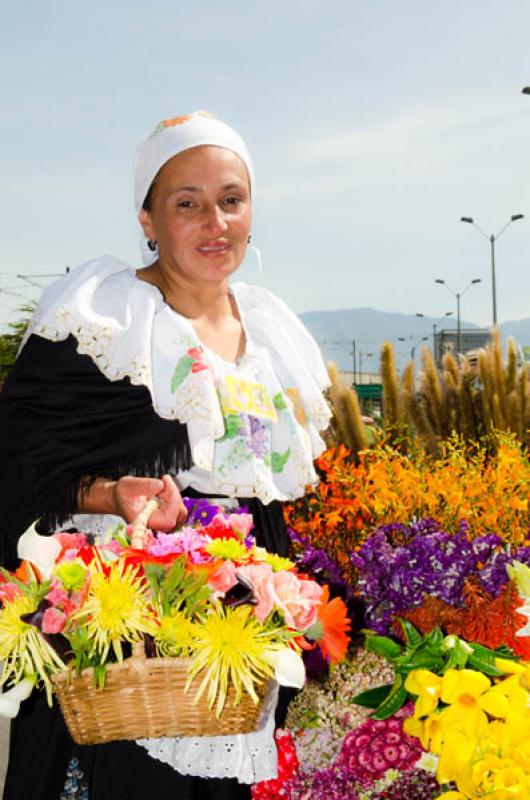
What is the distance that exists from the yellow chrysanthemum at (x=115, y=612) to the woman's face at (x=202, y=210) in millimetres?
994

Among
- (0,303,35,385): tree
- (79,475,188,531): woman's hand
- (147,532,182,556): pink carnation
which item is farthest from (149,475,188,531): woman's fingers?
(0,303,35,385): tree

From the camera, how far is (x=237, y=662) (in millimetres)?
2199

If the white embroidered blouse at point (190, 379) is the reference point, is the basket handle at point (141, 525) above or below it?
below

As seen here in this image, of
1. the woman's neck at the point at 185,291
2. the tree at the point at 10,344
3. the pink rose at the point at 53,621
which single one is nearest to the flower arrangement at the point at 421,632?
the pink rose at the point at 53,621

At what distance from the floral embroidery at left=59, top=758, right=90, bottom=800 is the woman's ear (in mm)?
1386

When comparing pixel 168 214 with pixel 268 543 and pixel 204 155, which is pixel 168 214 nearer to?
pixel 204 155

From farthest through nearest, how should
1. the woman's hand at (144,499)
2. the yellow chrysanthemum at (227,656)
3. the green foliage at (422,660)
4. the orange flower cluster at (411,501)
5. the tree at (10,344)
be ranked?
the tree at (10,344), the orange flower cluster at (411,501), the woman's hand at (144,499), the yellow chrysanthemum at (227,656), the green foliage at (422,660)

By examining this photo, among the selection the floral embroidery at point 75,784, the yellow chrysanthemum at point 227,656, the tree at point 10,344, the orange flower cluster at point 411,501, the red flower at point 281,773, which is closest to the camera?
the yellow chrysanthemum at point 227,656

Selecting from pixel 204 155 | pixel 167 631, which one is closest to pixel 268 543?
pixel 167 631

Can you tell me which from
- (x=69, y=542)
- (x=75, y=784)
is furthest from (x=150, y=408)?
(x=75, y=784)

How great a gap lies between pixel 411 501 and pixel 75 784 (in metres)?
2.48

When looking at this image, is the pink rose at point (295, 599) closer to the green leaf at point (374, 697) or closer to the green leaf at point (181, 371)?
the green leaf at point (374, 697)

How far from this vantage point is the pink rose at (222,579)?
7.48 ft

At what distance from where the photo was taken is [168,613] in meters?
2.24
